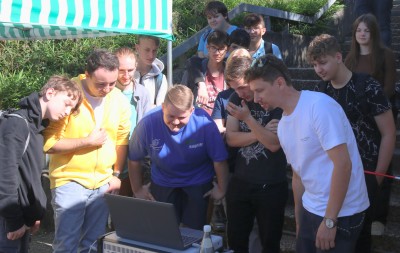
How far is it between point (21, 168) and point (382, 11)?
4.24 meters

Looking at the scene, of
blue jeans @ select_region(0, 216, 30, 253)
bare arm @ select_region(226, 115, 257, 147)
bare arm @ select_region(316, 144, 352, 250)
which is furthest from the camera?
bare arm @ select_region(226, 115, 257, 147)

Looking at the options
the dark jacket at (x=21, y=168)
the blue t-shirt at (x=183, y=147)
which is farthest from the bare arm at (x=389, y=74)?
the dark jacket at (x=21, y=168)

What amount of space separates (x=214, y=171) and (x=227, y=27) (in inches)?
91.4

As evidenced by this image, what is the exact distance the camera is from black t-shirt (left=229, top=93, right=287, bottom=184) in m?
4.12

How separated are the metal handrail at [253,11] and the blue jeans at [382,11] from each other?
5.74ft

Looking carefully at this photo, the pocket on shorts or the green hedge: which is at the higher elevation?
the green hedge

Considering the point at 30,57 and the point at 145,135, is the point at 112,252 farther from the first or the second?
the point at 30,57

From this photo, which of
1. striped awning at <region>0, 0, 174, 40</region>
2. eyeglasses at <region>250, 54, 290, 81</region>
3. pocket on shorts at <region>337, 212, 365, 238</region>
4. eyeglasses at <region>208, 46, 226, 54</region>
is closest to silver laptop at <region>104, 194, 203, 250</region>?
pocket on shorts at <region>337, 212, 365, 238</region>

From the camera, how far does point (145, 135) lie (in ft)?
14.1

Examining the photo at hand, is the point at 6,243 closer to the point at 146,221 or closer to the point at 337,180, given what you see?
the point at 146,221

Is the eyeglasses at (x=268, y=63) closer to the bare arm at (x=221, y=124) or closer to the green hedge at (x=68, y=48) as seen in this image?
the bare arm at (x=221, y=124)

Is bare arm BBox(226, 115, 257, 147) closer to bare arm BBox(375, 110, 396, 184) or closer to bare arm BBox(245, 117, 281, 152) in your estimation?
bare arm BBox(245, 117, 281, 152)

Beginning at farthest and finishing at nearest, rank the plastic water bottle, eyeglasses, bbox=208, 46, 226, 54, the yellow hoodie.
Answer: eyeglasses, bbox=208, 46, 226, 54, the yellow hoodie, the plastic water bottle

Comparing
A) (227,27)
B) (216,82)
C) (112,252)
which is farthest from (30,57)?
(112,252)
